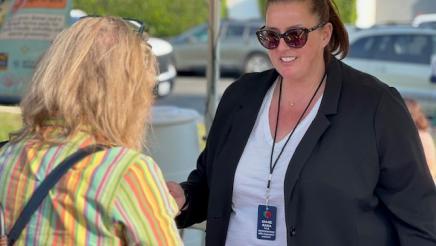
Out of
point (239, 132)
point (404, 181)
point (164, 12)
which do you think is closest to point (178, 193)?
point (239, 132)

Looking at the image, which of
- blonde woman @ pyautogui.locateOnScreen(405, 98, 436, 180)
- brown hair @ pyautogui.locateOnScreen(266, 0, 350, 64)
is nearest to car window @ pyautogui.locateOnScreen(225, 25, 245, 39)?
blonde woman @ pyautogui.locateOnScreen(405, 98, 436, 180)

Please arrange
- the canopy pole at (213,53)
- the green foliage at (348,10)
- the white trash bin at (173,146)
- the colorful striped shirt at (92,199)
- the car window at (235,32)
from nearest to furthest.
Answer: the colorful striped shirt at (92,199)
the white trash bin at (173,146)
the canopy pole at (213,53)
the car window at (235,32)
the green foliage at (348,10)

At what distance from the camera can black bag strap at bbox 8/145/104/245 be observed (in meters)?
1.55

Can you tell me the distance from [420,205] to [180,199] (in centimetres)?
75

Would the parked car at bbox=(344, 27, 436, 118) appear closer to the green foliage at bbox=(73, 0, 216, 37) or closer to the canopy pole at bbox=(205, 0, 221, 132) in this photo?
the canopy pole at bbox=(205, 0, 221, 132)

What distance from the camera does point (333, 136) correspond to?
2.26m

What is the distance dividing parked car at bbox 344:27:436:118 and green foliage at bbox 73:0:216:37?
9.22 metres

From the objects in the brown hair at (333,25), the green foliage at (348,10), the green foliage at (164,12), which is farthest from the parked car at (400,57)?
the green foliage at (164,12)

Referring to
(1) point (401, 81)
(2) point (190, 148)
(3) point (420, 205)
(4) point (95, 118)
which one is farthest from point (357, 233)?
(1) point (401, 81)

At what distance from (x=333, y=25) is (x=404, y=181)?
0.58 meters

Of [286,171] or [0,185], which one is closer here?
[0,185]

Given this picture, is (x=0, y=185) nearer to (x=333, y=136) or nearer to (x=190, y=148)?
(x=333, y=136)

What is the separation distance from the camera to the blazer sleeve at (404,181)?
2.23m

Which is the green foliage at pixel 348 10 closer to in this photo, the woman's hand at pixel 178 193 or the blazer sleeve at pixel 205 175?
the blazer sleeve at pixel 205 175
